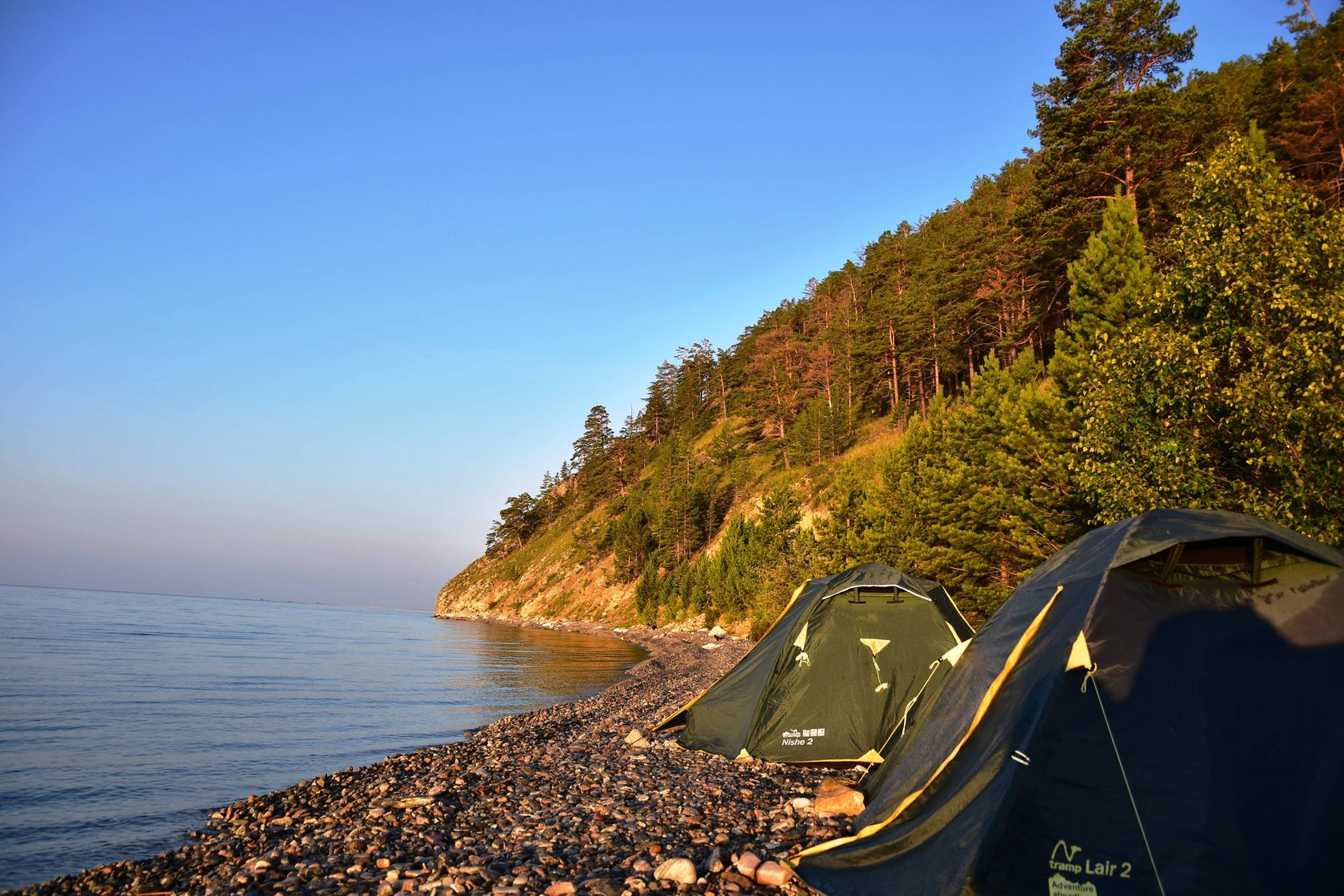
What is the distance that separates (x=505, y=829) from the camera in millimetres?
8211

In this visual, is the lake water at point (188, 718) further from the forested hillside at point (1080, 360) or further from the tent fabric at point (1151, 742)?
the forested hillside at point (1080, 360)

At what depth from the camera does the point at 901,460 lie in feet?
99.2

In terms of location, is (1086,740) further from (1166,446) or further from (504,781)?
(1166,446)

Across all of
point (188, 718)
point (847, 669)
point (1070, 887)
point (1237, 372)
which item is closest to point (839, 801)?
point (847, 669)

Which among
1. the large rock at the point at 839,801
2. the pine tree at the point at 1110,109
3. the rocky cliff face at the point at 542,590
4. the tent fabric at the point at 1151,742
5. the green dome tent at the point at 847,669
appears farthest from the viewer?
the rocky cliff face at the point at 542,590

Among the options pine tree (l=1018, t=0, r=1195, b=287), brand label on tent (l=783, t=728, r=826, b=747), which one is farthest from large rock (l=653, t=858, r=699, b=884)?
pine tree (l=1018, t=0, r=1195, b=287)

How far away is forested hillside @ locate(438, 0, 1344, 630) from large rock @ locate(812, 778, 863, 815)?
9.62m

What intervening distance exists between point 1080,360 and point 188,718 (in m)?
25.8

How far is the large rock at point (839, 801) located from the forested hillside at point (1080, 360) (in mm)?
9620

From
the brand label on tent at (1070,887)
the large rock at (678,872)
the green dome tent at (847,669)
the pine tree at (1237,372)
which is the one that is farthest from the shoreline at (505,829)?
the pine tree at (1237,372)

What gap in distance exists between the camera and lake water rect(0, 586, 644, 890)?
10.8m

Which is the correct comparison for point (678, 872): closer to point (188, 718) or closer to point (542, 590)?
point (188, 718)

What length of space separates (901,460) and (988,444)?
18.6 ft

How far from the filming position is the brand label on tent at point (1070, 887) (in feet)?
15.0
